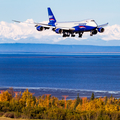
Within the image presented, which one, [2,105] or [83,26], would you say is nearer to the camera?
[83,26]

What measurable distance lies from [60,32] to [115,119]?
2361 cm

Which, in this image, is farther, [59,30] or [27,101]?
[27,101]

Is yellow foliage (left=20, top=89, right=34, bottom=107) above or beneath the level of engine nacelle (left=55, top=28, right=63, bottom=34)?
beneath

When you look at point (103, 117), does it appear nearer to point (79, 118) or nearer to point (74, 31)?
point (79, 118)

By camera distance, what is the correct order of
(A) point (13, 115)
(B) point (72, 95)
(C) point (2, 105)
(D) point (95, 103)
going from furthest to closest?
(B) point (72, 95) → (D) point (95, 103) → (C) point (2, 105) → (A) point (13, 115)

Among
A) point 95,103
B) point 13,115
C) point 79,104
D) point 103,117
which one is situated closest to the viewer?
point 103,117

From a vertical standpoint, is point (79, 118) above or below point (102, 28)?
below

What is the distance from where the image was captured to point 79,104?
4141 inches

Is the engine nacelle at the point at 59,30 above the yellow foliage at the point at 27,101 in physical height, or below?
above

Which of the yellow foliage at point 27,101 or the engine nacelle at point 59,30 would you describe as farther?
the yellow foliage at point 27,101

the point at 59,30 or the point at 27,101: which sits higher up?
the point at 59,30

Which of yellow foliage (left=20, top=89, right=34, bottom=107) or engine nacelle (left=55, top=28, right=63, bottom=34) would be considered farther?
yellow foliage (left=20, top=89, right=34, bottom=107)

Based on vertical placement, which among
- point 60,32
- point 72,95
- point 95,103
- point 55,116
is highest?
point 60,32

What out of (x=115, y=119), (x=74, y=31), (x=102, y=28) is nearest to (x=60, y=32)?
(x=74, y=31)
